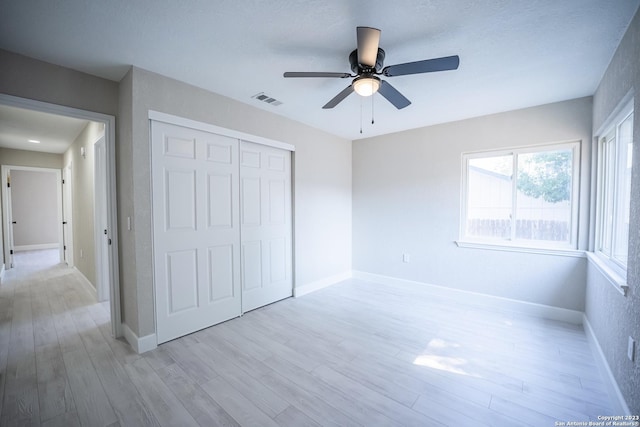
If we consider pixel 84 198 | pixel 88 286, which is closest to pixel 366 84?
pixel 84 198

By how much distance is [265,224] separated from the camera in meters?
3.41

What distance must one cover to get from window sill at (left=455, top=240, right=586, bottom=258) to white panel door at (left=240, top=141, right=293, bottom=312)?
258 cm

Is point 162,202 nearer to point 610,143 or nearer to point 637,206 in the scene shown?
point 637,206

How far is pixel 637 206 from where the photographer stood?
1.50m

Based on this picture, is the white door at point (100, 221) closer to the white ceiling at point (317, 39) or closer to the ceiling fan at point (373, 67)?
the white ceiling at point (317, 39)

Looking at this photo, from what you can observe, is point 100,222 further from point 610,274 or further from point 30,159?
point 610,274

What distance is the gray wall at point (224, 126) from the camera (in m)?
2.31

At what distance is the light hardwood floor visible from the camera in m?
1.64

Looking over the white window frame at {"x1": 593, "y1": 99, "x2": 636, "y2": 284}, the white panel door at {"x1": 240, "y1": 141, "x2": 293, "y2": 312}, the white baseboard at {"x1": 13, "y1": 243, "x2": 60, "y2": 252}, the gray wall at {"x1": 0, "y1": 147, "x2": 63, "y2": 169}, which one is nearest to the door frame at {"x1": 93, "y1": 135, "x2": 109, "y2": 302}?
the white panel door at {"x1": 240, "y1": 141, "x2": 293, "y2": 312}

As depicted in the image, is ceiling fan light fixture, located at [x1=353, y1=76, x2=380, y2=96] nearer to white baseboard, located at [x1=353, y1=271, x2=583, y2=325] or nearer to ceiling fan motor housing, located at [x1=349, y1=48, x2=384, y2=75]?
ceiling fan motor housing, located at [x1=349, y1=48, x2=384, y2=75]

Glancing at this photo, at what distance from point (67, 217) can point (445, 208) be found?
748 cm

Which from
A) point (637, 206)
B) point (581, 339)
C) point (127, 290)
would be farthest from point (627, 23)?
point (127, 290)

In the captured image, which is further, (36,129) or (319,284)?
(319,284)

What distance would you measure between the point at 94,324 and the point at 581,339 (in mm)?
5252
